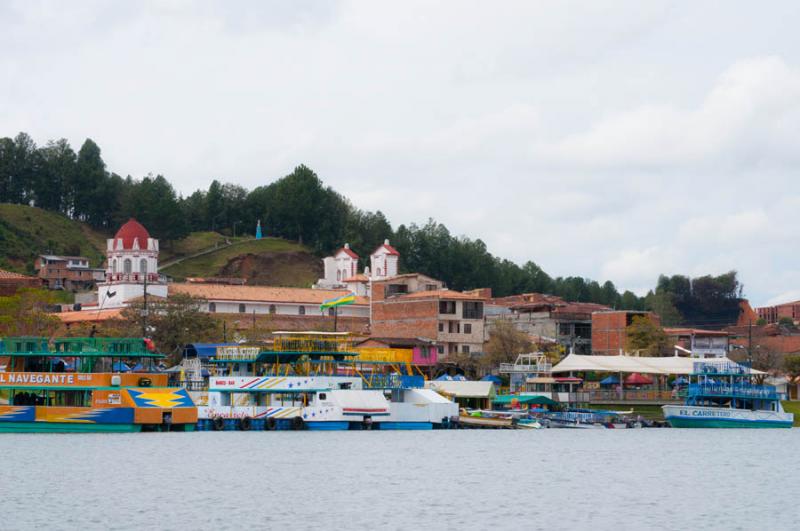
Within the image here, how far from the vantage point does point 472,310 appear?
436ft

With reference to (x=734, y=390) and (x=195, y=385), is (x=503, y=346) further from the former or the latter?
(x=195, y=385)

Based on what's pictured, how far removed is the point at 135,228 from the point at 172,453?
89.1 meters

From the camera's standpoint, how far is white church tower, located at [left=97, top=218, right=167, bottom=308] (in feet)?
465

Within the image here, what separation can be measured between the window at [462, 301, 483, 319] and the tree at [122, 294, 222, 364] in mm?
27757

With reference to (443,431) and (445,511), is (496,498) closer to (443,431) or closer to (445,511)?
(445,511)

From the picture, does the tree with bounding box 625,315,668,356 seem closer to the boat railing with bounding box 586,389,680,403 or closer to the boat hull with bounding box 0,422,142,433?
the boat railing with bounding box 586,389,680,403

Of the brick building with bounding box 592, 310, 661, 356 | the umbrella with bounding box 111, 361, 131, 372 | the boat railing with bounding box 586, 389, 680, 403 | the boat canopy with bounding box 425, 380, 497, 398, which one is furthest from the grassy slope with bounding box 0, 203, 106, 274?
the umbrella with bounding box 111, 361, 131, 372

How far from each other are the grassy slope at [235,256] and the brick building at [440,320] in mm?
44823

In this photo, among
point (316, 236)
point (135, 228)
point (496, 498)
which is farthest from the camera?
point (316, 236)

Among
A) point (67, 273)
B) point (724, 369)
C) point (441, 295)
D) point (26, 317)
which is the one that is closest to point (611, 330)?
point (441, 295)

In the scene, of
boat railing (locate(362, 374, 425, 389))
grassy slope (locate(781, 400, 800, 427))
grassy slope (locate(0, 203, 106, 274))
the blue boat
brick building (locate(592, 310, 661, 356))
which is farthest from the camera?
grassy slope (locate(0, 203, 106, 274))

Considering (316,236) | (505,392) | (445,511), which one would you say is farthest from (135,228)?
(445,511)

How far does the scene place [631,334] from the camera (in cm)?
12838

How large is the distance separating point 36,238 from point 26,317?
69.8 meters
